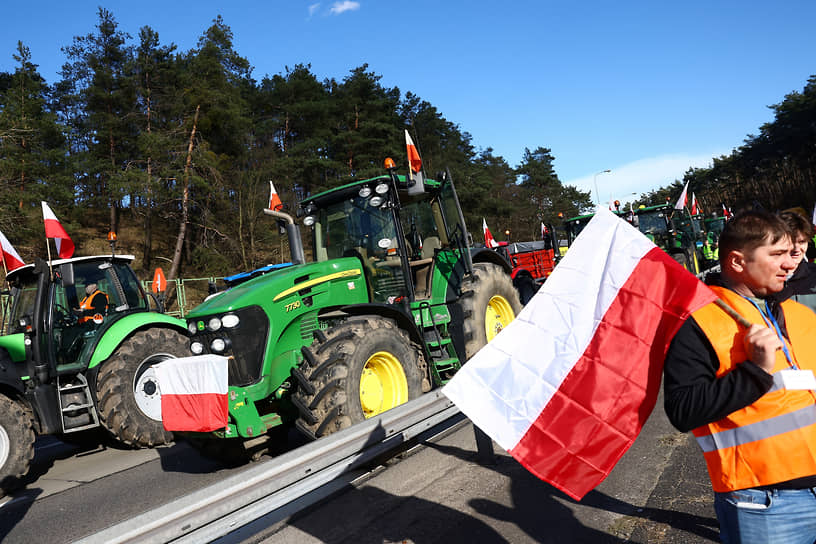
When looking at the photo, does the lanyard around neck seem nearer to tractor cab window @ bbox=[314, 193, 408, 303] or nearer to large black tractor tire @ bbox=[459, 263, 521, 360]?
tractor cab window @ bbox=[314, 193, 408, 303]

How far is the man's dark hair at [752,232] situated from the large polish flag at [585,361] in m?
0.17

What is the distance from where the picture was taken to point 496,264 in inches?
325

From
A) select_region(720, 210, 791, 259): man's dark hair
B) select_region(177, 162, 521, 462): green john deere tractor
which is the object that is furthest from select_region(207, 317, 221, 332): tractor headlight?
select_region(720, 210, 791, 259): man's dark hair

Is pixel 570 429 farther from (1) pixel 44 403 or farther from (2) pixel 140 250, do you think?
(2) pixel 140 250

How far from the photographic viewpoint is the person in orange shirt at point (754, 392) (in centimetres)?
167

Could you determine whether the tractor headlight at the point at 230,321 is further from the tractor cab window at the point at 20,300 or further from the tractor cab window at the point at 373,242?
the tractor cab window at the point at 20,300

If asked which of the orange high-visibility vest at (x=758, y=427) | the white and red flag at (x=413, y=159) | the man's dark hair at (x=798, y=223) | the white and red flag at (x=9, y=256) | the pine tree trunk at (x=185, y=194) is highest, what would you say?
the pine tree trunk at (x=185, y=194)

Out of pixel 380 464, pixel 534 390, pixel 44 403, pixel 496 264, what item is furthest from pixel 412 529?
pixel 496 264

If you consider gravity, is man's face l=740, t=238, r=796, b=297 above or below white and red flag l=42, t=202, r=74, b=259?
below

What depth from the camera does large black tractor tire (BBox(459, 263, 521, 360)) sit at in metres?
6.65

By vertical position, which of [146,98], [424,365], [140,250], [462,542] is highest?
[146,98]

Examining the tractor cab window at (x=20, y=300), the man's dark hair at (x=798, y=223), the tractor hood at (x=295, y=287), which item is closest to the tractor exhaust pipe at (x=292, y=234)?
the tractor hood at (x=295, y=287)

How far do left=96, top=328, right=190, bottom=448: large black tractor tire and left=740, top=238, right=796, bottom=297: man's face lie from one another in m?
6.33

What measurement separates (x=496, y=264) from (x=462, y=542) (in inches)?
210
